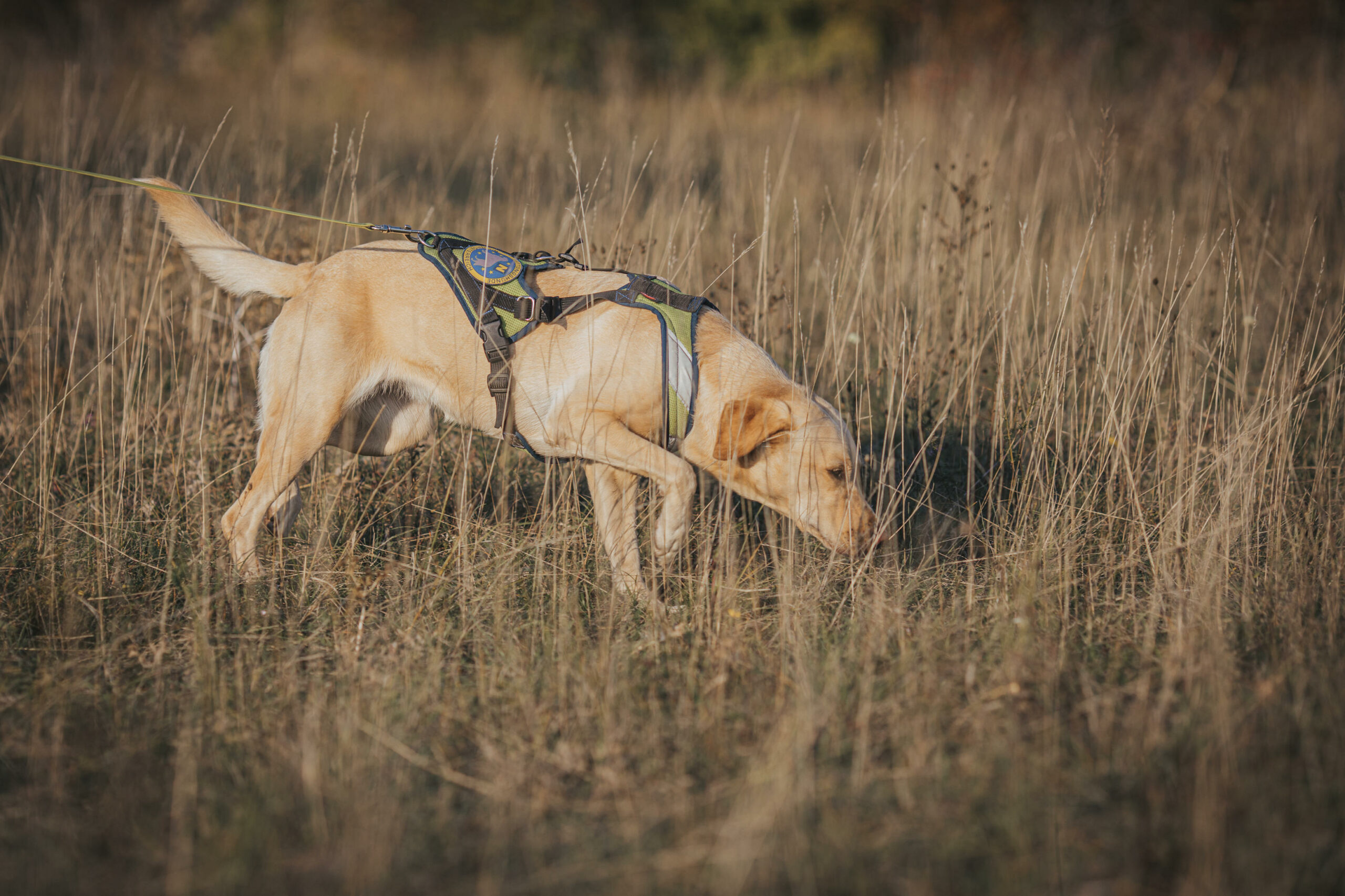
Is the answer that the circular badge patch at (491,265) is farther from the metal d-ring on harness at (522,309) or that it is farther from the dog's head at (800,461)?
the dog's head at (800,461)

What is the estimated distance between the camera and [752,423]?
9.14 ft

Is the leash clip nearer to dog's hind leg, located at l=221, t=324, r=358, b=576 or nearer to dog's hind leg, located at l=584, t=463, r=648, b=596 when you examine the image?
dog's hind leg, located at l=221, t=324, r=358, b=576

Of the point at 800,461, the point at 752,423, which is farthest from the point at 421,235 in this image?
the point at 800,461

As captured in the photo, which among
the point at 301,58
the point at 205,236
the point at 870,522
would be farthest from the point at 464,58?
the point at 870,522

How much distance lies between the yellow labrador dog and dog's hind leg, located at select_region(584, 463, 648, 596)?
Result: 0.01 m

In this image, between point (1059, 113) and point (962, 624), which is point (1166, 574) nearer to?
point (962, 624)

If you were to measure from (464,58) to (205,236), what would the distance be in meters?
10.7

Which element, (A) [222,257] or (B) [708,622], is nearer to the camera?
(B) [708,622]

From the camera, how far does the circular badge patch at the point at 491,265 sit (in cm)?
293

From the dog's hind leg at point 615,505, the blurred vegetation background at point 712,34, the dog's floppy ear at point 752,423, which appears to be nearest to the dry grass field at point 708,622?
the dog's hind leg at point 615,505

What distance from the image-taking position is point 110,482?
3.11m

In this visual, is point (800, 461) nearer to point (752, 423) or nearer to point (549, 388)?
point (752, 423)

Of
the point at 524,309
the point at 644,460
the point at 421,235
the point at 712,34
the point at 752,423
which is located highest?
A: the point at 712,34

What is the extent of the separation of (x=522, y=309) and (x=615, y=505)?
770 millimetres
